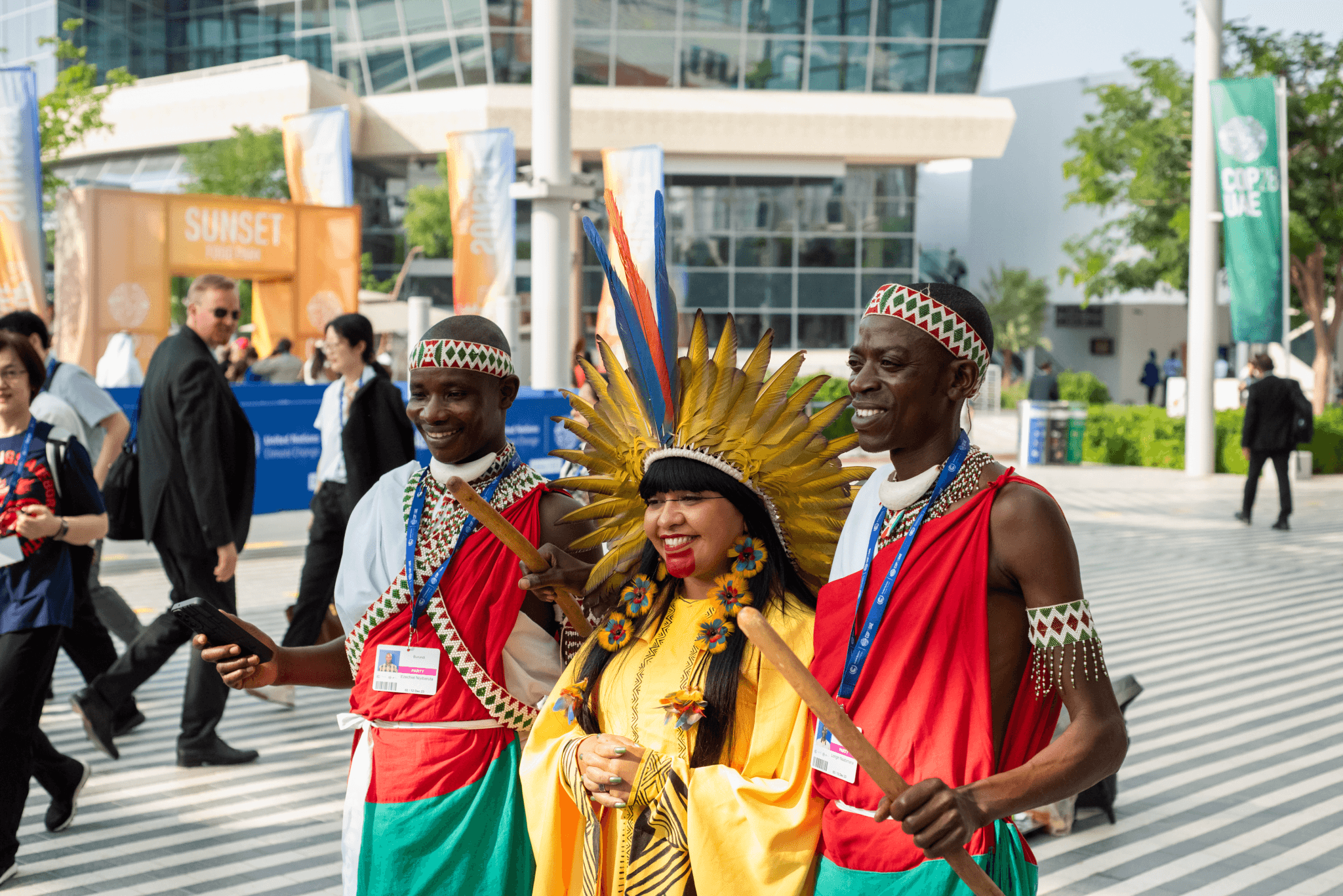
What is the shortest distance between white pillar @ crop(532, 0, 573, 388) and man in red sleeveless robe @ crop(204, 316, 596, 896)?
8.56m

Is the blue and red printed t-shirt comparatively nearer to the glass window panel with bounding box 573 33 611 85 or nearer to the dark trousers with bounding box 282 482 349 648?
the dark trousers with bounding box 282 482 349 648

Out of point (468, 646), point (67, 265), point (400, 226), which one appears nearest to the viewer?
point (468, 646)

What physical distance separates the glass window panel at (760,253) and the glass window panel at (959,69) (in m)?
7.41

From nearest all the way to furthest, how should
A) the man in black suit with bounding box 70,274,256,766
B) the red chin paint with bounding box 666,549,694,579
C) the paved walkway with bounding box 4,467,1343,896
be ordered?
1. the red chin paint with bounding box 666,549,694,579
2. the paved walkway with bounding box 4,467,1343,896
3. the man in black suit with bounding box 70,274,256,766

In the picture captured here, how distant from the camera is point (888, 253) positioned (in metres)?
41.0

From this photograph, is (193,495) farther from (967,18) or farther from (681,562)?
(967,18)

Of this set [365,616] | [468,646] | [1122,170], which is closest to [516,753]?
[468,646]

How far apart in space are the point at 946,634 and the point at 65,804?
4390mm

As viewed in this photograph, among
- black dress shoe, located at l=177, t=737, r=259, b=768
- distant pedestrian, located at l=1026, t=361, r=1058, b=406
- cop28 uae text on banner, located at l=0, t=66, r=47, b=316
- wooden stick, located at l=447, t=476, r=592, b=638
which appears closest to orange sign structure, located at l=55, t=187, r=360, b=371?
cop28 uae text on banner, located at l=0, t=66, r=47, b=316

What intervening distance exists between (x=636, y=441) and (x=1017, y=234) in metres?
51.0

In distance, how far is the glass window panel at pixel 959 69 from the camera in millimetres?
40875

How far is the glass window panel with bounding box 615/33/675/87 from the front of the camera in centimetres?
3966

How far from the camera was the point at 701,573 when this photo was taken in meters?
2.59

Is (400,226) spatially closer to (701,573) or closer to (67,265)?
(67,265)
